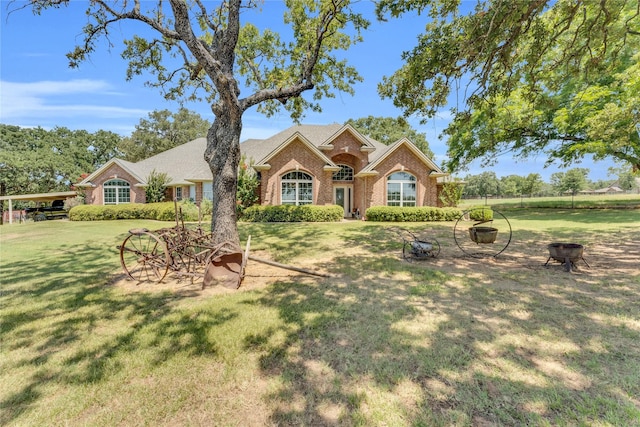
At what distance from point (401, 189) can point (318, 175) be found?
6.80 m

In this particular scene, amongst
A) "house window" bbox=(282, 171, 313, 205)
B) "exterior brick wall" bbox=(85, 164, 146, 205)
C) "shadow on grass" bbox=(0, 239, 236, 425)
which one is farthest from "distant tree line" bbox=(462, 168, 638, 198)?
"shadow on grass" bbox=(0, 239, 236, 425)

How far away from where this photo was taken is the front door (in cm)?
2488

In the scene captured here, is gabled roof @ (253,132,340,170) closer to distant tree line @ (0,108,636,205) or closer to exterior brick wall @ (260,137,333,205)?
exterior brick wall @ (260,137,333,205)

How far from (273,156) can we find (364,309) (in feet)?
57.0

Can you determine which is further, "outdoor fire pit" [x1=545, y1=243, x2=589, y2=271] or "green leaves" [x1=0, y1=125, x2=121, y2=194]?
"green leaves" [x1=0, y1=125, x2=121, y2=194]

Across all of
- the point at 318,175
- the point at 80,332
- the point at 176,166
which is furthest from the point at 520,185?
the point at 80,332

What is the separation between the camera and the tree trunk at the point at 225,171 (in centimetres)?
798

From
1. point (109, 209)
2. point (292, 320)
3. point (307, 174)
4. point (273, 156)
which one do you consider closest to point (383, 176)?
point (307, 174)

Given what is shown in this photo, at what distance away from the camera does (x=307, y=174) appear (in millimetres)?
21547

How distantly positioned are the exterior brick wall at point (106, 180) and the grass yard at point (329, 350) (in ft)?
67.7

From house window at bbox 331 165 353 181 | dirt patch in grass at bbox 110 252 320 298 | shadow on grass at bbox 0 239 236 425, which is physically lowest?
shadow on grass at bbox 0 239 236 425

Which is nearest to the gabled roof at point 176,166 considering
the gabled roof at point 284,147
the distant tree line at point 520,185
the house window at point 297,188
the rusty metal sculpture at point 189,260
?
the gabled roof at point 284,147

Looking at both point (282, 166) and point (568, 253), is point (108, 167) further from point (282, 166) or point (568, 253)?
point (568, 253)

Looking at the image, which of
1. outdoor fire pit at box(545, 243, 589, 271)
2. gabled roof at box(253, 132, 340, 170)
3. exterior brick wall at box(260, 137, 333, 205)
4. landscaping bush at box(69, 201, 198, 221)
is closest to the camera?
outdoor fire pit at box(545, 243, 589, 271)
